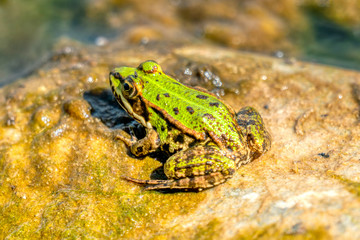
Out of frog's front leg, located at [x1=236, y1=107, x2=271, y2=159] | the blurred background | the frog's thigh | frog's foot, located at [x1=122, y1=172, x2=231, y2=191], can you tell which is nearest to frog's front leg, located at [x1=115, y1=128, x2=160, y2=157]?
the frog's thigh

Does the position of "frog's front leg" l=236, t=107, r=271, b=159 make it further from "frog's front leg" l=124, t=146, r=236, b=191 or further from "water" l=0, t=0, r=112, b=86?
"water" l=0, t=0, r=112, b=86

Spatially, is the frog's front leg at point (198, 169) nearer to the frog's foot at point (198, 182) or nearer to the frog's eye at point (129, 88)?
the frog's foot at point (198, 182)

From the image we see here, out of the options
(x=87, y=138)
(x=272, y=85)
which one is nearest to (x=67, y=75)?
(x=87, y=138)

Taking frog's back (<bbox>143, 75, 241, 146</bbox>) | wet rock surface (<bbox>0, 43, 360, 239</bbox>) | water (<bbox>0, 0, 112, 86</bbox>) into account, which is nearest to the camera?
wet rock surface (<bbox>0, 43, 360, 239</bbox>)

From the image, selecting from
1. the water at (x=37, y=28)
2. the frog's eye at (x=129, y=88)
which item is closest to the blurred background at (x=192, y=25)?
the water at (x=37, y=28)

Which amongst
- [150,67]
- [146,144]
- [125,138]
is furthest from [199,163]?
[150,67]

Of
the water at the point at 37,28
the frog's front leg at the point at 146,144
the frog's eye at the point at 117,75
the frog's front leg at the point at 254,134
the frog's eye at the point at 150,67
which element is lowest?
the water at the point at 37,28

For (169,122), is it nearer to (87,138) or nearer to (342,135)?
(87,138)
